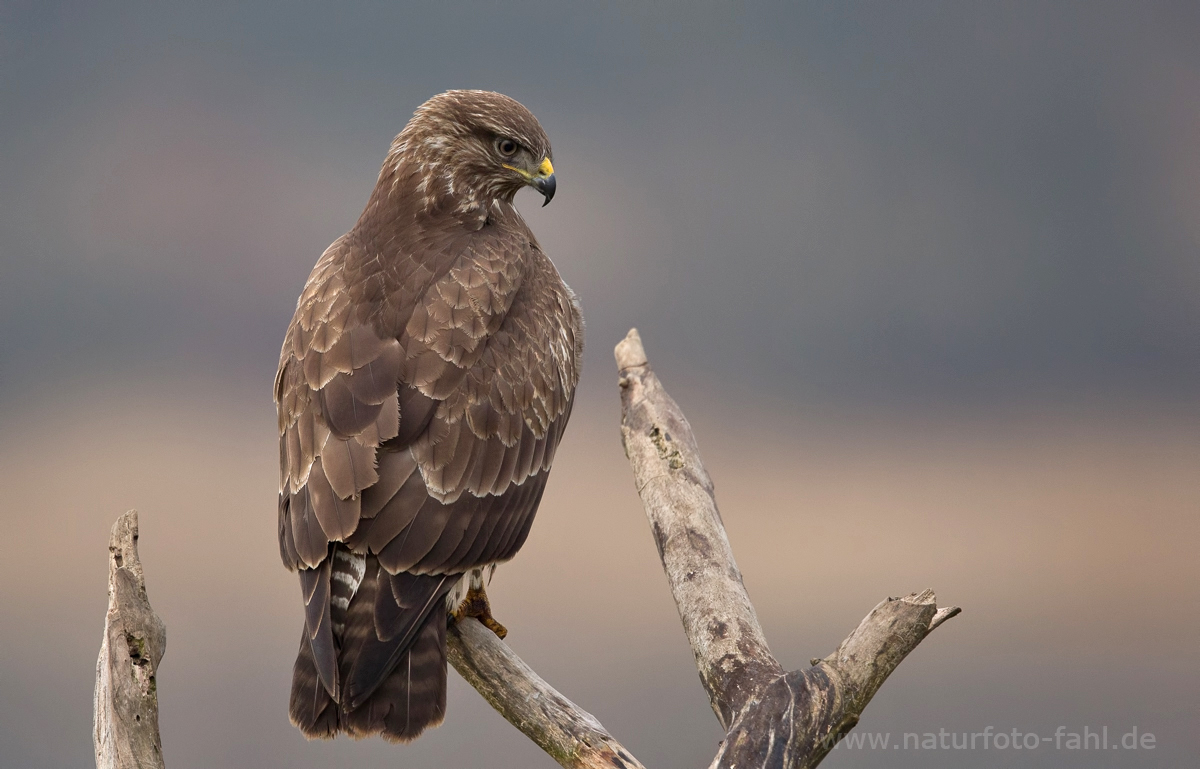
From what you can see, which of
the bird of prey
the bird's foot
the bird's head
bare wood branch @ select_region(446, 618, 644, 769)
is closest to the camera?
the bird of prey

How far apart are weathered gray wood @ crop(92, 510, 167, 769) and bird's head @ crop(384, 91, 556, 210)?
1.52 metres

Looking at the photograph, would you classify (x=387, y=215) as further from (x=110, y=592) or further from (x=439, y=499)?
(x=110, y=592)

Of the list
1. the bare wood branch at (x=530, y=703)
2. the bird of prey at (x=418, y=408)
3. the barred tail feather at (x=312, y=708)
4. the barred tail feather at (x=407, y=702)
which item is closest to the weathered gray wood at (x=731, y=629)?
the bare wood branch at (x=530, y=703)

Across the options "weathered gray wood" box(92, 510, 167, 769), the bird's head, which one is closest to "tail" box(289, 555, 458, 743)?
"weathered gray wood" box(92, 510, 167, 769)

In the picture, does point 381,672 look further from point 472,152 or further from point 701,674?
point 472,152

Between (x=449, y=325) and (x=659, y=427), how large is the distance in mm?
1152

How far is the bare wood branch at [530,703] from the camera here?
8.82 ft

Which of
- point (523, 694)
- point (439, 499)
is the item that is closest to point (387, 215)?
point (439, 499)

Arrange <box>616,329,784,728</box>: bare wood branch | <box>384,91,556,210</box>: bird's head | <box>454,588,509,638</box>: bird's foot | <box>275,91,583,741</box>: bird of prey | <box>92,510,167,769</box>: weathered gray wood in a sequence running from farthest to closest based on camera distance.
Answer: <box>384,91,556,210</box>: bird's head, <box>454,588,509,638</box>: bird's foot, <box>616,329,784,728</box>: bare wood branch, <box>275,91,583,741</box>: bird of prey, <box>92,510,167,769</box>: weathered gray wood

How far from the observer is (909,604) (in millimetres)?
Result: 2555

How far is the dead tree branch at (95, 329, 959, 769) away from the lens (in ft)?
8.07

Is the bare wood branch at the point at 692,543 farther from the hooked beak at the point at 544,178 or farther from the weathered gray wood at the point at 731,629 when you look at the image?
the hooked beak at the point at 544,178

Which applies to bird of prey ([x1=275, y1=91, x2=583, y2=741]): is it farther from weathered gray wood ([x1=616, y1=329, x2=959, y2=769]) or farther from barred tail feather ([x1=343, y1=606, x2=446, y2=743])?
weathered gray wood ([x1=616, y1=329, x2=959, y2=769])

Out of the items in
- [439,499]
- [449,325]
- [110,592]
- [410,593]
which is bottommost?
[110,592]
